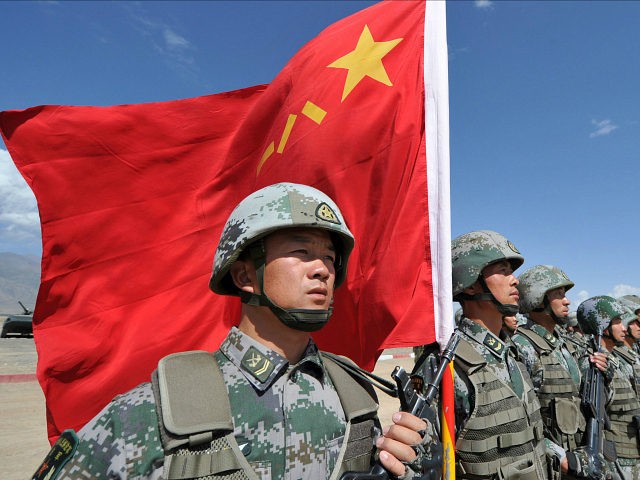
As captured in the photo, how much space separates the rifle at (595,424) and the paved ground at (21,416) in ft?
16.0

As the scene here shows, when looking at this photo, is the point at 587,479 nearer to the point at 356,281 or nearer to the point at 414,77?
the point at 356,281

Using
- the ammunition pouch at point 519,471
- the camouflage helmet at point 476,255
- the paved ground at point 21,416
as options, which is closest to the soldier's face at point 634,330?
the paved ground at point 21,416

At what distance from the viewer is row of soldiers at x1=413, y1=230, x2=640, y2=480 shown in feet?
11.1

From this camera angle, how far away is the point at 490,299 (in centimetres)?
420

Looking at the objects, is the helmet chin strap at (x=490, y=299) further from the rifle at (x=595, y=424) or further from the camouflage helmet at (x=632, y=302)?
the camouflage helmet at (x=632, y=302)

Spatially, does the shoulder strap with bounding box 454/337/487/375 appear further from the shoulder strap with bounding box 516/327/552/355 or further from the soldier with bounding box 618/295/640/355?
the soldier with bounding box 618/295/640/355

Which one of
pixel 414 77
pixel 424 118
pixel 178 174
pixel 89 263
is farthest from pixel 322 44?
pixel 89 263

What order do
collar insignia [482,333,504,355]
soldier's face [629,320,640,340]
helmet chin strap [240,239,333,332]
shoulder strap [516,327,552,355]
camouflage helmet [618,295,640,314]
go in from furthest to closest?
camouflage helmet [618,295,640,314]
soldier's face [629,320,640,340]
shoulder strap [516,327,552,355]
collar insignia [482,333,504,355]
helmet chin strap [240,239,333,332]

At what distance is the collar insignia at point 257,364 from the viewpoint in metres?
1.94

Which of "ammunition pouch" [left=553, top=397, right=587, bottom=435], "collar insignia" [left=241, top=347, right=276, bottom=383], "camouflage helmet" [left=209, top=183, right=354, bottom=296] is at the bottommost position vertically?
"ammunition pouch" [left=553, top=397, right=587, bottom=435]

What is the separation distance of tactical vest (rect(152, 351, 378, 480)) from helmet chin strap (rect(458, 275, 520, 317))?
2696 millimetres

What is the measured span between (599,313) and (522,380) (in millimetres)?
4826

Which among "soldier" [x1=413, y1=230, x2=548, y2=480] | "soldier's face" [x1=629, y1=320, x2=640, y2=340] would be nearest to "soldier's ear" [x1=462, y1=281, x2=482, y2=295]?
"soldier" [x1=413, y1=230, x2=548, y2=480]

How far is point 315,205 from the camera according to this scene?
7.40ft
